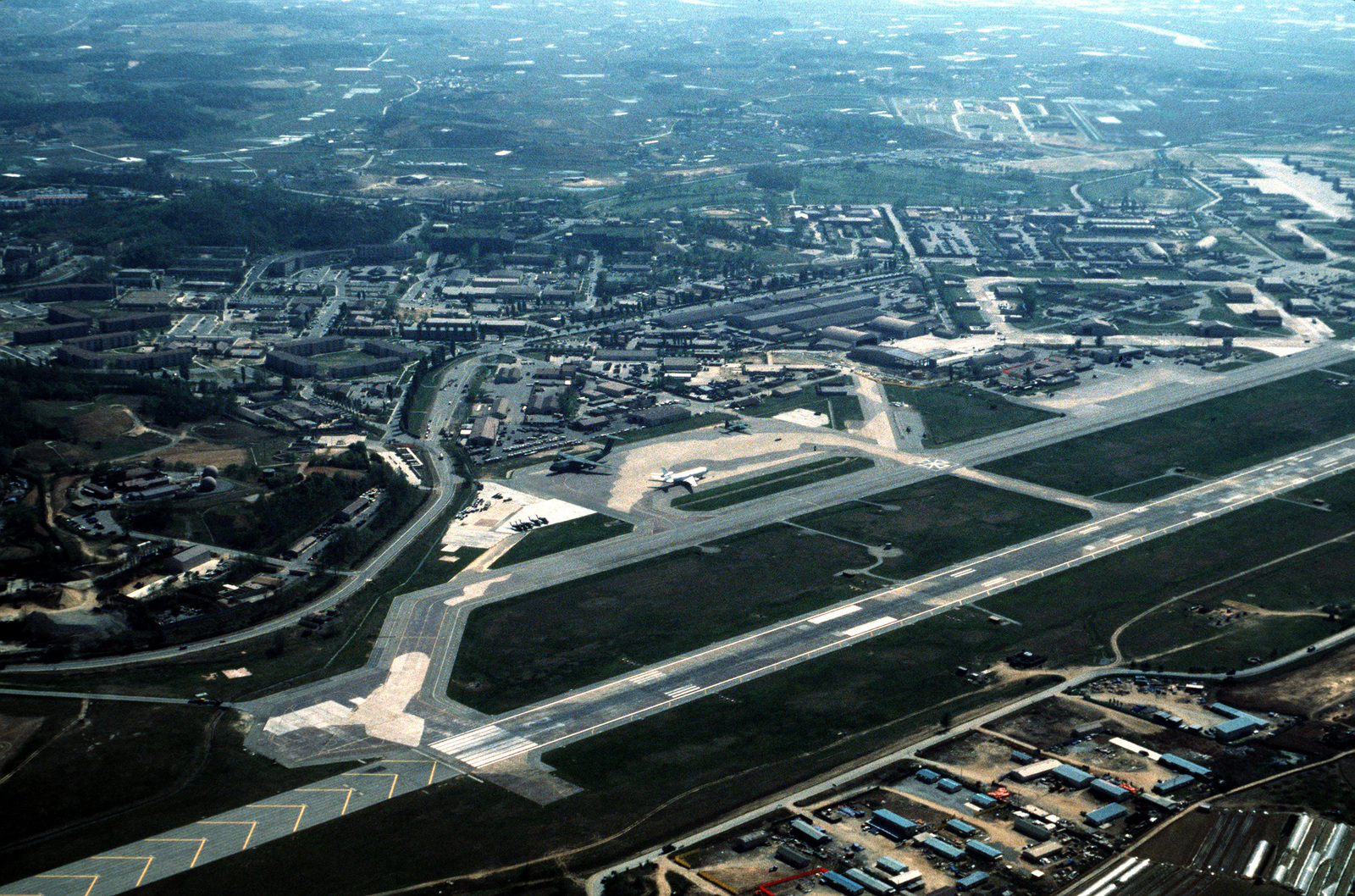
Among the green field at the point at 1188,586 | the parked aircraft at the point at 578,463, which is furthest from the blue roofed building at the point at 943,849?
the parked aircraft at the point at 578,463

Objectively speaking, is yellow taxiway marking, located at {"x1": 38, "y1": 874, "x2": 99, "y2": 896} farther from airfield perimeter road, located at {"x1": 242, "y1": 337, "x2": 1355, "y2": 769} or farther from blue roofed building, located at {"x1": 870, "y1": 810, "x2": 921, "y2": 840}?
blue roofed building, located at {"x1": 870, "y1": 810, "x2": 921, "y2": 840}

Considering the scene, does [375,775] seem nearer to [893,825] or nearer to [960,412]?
[893,825]

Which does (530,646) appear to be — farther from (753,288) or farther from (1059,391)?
(753,288)

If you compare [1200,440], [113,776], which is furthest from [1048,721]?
[1200,440]

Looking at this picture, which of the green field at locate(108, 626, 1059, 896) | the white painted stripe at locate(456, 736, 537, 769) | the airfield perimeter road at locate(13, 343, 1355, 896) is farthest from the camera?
the white painted stripe at locate(456, 736, 537, 769)

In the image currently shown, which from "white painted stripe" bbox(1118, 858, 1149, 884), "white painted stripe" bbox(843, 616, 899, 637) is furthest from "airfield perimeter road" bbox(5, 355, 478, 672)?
"white painted stripe" bbox(1118, 858, 1149, 884)

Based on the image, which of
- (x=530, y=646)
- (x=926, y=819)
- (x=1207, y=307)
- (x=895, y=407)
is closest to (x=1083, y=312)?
(x=1207, y=307)

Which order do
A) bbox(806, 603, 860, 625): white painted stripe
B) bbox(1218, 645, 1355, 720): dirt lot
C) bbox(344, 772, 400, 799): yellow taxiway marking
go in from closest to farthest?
1. bbox(344, 772, 400, 799): yellow taxiway marking
2. bbox(1218, 645, 1355, 720): dirt lot
3. bbox(806, 603, 860, 625): white painted stripe
